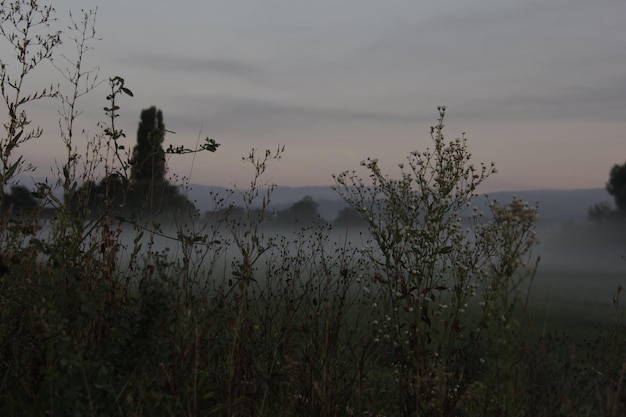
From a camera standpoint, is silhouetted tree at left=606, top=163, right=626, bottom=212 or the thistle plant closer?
the thistle plant

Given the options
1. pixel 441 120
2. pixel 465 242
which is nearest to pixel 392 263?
pixel 465 242

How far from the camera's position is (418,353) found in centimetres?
442

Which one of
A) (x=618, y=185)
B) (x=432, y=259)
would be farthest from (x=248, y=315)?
(x=618, y=185)

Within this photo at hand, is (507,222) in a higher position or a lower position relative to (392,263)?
higher

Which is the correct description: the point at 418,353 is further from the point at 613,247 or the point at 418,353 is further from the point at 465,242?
the point at 613,247

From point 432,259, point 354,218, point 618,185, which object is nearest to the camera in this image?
point 432,259

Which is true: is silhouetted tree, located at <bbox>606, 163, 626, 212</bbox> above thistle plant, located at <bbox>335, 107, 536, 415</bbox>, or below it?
above

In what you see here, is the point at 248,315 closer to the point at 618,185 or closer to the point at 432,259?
the point at 432,259

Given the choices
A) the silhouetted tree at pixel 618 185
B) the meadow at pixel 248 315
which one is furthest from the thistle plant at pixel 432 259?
the silhouetted tree at pixel 618 185

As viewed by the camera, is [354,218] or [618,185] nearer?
[354,218]

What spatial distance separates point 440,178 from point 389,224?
2.01 feet

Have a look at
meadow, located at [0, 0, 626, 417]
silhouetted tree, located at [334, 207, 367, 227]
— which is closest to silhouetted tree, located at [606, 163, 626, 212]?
silhouetted tree, located at [334, 207, 367, 227]

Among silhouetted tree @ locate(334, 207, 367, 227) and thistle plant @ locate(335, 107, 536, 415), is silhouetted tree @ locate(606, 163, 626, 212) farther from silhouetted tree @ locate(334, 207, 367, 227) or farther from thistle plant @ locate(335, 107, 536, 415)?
thistle plant @ locate(335, 107, 536, 415)

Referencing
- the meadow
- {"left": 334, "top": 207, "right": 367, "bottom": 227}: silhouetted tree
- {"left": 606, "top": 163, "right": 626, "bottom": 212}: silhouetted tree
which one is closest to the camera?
the meadow
